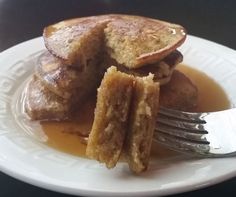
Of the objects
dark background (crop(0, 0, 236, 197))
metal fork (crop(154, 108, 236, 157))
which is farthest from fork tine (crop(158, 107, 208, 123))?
dark background (crop(0, 0, 236, 197))

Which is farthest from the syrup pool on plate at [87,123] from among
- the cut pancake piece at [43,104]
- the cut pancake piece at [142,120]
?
the cut pancake piece at [142,120]

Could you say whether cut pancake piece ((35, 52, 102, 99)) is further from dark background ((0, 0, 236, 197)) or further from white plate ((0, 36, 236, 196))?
dark background ((0, 0, 236, 197))

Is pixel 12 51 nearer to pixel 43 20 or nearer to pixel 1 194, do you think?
pixel 43 20

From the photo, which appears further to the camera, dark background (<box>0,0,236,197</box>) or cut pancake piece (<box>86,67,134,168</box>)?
dark background (<box>0,0,236,197</box>)

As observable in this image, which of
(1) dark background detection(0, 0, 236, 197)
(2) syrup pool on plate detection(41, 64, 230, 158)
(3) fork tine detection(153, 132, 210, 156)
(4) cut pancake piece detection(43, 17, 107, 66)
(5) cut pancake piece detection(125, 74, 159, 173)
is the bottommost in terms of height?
(1) dark background detection(0, 0, 236, 197)

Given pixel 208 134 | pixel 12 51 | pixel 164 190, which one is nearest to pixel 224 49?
pixel 208 134
